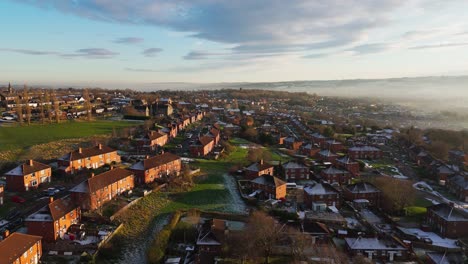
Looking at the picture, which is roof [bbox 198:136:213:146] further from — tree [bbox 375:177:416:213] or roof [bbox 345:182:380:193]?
tree [bbox 375:177:416:213]

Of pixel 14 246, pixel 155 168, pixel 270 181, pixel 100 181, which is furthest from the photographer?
pixel 155 168

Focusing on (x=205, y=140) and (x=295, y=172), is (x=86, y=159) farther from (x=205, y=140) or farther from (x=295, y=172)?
(x=295, y=172)

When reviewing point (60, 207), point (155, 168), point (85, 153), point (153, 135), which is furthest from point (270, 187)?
point (153, 135)

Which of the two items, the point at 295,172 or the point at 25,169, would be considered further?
the point at 295,172

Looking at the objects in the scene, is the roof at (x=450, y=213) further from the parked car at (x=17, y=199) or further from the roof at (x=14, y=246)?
the parked car at (x=17, y=199)

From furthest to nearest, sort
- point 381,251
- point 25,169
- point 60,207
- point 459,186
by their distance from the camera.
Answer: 1. point 459,186
2. point 25,169
3. point 60,207
4. point 381,251

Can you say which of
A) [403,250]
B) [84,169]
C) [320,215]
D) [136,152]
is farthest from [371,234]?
[136,152]

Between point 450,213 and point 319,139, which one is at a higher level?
point 450,213

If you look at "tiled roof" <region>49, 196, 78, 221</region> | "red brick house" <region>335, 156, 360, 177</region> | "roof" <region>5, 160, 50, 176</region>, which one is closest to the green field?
"roof" <region>5, 160, 50, 176</region>
